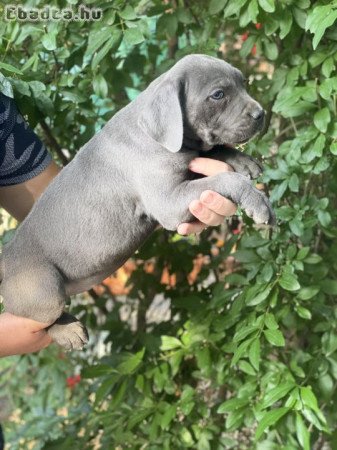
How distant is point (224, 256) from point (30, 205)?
30.3 inches

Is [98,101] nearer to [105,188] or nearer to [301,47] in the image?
Answer: [301,47]

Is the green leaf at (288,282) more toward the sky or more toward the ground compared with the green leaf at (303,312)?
more toward the sky

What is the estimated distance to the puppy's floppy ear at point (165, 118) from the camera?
1600 mm

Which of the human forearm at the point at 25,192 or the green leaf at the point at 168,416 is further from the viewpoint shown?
the green leaf at the point at 168,416

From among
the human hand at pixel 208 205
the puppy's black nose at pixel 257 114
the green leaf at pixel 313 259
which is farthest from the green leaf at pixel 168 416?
the puppy's black nose at pixel 257 114

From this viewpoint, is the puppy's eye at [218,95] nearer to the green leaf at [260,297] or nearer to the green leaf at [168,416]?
the green leaf at [260,297]

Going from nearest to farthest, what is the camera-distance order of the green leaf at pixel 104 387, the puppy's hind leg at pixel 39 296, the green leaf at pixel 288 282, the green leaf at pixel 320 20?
1. the puppy's hind leg at pixel 39 296
2. the green leaf at pixel 320 20
3. the green leaf at pixel 288 282
4. the green leaf at pixel 104 387

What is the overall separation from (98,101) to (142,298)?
841 mm

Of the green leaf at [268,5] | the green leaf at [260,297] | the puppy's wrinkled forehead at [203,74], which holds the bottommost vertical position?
the green leaf at [260,297]

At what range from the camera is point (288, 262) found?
224 centimetres

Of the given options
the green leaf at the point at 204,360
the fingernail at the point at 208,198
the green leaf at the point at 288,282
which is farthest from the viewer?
the green leaf at the point at 204,360

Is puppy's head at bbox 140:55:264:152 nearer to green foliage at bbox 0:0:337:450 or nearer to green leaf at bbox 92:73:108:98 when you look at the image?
green foliage at bbox 0:0:337:450

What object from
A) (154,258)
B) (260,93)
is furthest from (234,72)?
(154,258)

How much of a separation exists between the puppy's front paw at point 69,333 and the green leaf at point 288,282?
598 millimetres
